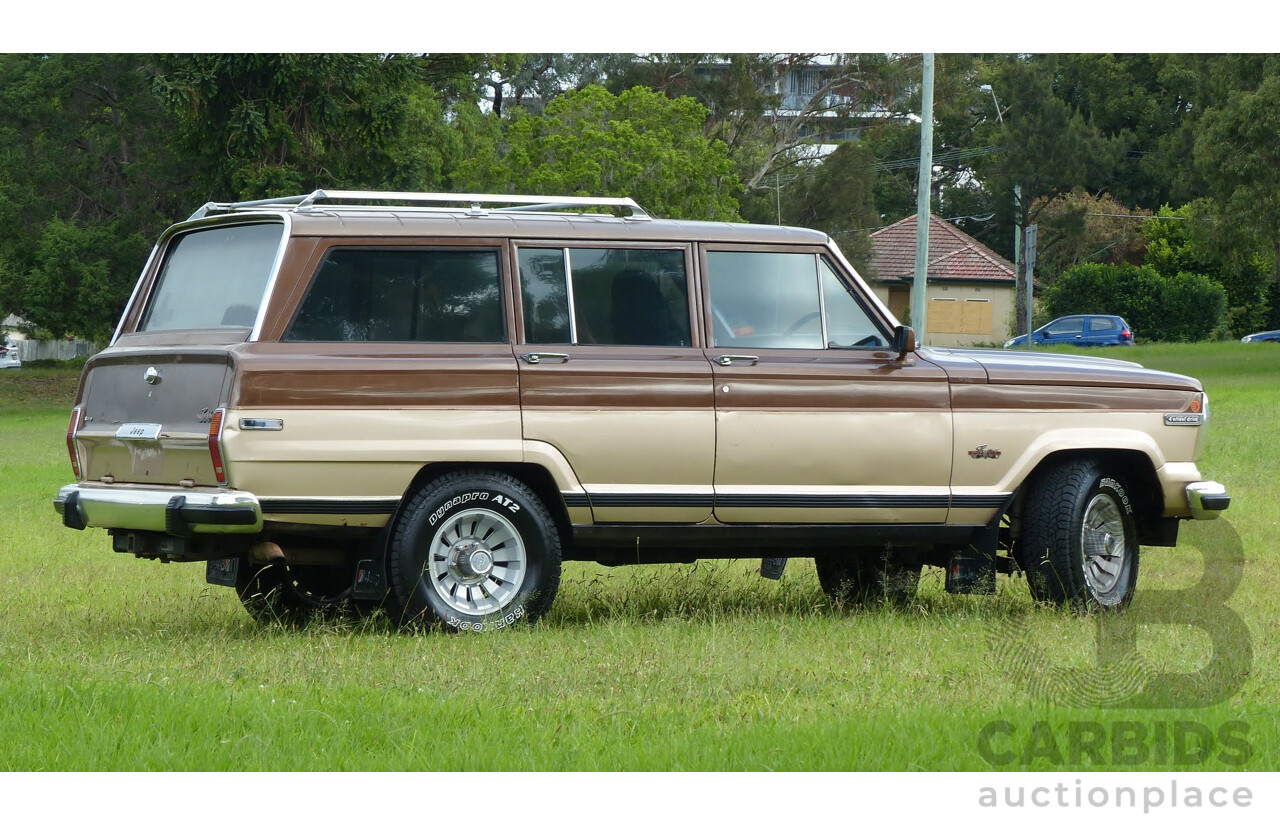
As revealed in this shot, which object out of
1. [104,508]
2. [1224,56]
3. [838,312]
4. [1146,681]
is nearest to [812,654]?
[1146,681]

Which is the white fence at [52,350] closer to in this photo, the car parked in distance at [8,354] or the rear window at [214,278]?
the car parked in distance at [8,354]

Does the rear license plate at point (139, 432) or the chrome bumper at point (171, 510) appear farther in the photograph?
the rear license plate at point (139, 432)

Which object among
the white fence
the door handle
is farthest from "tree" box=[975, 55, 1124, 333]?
the door handle

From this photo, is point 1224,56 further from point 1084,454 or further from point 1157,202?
point 1084,454

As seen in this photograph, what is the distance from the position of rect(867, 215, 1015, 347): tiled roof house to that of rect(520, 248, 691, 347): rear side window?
53826 millimetres

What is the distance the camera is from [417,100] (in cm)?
3891

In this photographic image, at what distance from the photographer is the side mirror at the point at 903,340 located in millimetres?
8461

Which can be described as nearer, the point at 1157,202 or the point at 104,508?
the point at 104,508

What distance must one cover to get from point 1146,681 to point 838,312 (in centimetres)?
291

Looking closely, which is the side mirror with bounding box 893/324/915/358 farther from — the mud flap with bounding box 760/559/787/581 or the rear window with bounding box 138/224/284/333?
the rear window with bounding box 138/224/284/333

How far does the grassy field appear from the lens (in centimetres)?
525

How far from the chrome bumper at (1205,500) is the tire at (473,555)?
3604mm

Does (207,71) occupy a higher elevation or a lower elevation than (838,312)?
higher

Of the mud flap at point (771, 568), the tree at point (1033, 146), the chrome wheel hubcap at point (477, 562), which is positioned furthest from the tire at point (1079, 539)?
the tree at point (1033, 146)
